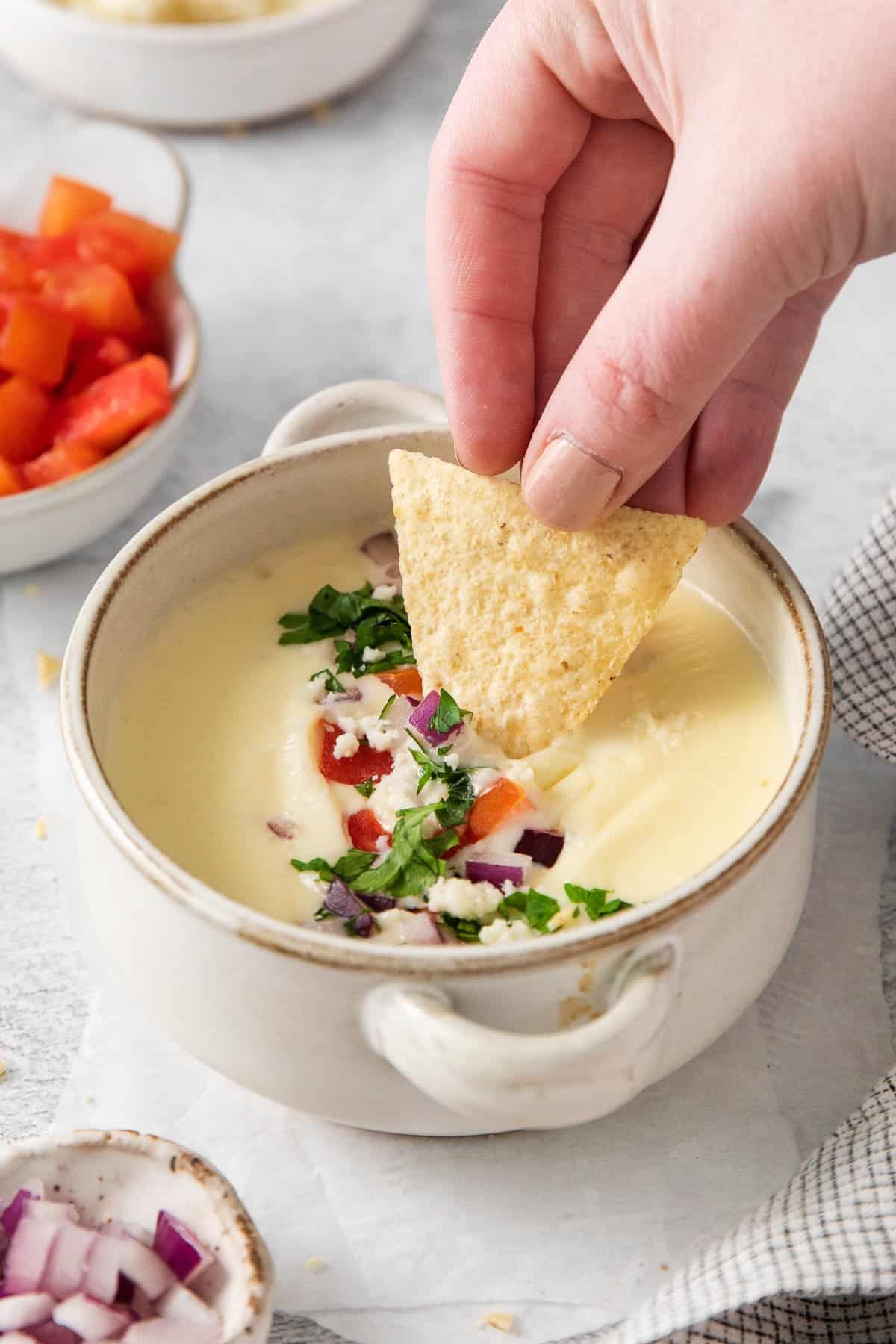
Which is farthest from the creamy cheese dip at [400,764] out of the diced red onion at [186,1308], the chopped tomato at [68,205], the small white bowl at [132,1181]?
the chopped tomato at [68,205]

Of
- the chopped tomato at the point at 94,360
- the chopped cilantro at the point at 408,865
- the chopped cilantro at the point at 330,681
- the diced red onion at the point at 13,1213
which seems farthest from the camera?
the chopped tomato at the point at 94,360

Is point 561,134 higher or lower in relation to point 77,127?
higher

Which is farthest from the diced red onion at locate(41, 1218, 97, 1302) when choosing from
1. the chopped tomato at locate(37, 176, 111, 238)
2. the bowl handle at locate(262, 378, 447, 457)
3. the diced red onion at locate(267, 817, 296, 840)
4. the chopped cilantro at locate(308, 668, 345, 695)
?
the chopped tomato at locate(37, 176, 111, 238)

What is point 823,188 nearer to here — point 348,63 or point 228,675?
point 228,675

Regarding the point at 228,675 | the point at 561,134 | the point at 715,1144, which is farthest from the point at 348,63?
the point at 715,1144

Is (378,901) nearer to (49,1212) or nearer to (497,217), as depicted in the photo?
(49,1212)

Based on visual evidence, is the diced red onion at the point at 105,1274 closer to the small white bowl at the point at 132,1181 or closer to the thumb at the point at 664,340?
the small white bowl at the point at 132,1181

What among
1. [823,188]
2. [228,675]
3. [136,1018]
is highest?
[823,188]

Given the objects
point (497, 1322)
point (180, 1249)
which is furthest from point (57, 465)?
point (497, 1322)
